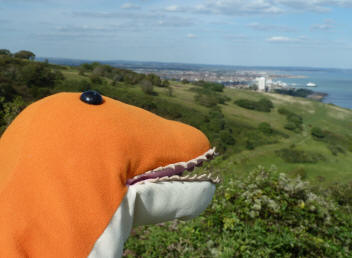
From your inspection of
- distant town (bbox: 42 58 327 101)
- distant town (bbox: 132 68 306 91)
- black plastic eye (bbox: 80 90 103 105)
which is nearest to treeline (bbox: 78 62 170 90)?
distant town (bbox: 42 58 327 101)

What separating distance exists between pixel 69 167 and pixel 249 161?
27.3 meters

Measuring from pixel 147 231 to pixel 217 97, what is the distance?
33770 mm

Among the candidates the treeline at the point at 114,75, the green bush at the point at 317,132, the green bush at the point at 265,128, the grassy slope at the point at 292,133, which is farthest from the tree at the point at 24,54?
the green bush at the point at 317,132

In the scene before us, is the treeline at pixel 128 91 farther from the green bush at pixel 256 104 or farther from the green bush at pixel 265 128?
the green bush at pixel 256 104

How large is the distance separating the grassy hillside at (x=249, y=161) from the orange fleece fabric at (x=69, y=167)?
490 mm

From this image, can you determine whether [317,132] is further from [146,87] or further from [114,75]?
[114,75]

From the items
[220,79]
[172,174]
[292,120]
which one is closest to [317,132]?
[292,120]

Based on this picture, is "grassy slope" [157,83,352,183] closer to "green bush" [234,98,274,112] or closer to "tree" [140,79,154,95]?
"green bush" [234,98,274,112]

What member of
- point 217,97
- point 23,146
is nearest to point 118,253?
point 23,146

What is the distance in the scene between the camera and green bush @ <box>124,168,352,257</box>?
3191 millimetres

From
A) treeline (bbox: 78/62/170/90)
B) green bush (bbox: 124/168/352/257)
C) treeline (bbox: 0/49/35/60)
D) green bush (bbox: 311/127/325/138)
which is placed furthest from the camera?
green bush (bbox: 311/127/325/138)

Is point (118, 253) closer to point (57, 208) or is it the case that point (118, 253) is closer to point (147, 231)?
point (57, 208)

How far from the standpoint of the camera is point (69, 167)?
103cm

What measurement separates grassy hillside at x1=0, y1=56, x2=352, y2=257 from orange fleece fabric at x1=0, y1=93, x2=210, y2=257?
1.61ft
